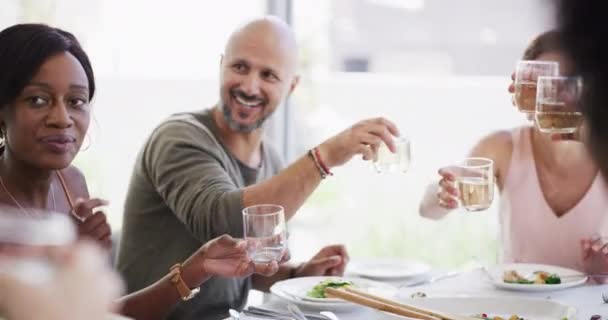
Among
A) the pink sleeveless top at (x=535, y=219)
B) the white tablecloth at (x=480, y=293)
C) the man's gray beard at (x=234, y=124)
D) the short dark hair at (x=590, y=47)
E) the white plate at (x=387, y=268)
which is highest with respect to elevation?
the short dark hair at (x=590, y=47)

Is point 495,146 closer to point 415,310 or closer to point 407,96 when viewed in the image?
point 415,310

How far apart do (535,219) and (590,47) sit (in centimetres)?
199

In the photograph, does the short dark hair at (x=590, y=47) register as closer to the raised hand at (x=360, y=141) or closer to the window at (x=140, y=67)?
the raised hand at (x=360, y=141)

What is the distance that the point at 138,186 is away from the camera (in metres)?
2.93

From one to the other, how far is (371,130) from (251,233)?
0.55 meters

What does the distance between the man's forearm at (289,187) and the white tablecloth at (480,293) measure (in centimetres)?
28

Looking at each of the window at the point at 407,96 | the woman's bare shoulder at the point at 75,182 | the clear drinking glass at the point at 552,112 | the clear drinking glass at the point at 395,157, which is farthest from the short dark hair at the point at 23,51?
the window at the point at 407,96

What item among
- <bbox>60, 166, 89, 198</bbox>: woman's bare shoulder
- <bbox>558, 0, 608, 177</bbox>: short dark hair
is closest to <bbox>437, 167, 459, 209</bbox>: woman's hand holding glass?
<bbox>60, 166, 89, 198</bbox>: woman's bare shoulder

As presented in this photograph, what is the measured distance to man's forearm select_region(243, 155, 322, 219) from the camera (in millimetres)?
2609

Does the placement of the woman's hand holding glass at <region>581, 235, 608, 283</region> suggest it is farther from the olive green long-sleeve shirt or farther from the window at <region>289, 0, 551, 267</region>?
the window at <region>289, 0, 551, 267</region>

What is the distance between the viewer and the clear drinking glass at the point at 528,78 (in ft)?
8.14

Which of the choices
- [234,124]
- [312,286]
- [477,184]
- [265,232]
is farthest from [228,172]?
[477,184]

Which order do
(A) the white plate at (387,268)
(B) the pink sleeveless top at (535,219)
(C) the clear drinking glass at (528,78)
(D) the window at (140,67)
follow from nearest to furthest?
(C) the clear drinking glass at (528,78) < (A) the white plate at (387,268) < (B) the pink sleeveless top at (535,219) < (D) the window at (140,67)

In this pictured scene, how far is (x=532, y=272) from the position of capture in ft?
8.77
